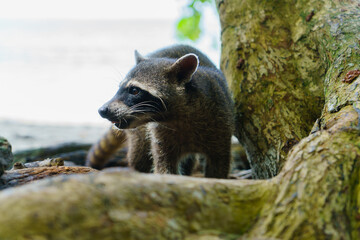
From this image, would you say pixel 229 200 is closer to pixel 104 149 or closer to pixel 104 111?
pixel 104 111

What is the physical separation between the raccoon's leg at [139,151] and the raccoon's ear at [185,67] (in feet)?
4.54

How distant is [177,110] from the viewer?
153 inches

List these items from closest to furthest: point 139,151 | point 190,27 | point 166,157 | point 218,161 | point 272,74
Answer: point 272,74
point 166,157
point 218,161
point 139,151
point 190,27

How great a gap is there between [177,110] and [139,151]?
1.37m

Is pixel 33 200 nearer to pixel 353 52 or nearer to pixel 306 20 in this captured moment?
pixel 353 52

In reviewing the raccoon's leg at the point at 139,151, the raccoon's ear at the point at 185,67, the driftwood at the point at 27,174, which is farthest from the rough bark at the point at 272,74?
the driftwood at the point at 27,174

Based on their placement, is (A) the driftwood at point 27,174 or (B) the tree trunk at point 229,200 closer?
(B) the tree trunk at point 229,200

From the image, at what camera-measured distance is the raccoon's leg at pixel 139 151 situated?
4.94 meters

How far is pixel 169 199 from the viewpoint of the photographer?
1.72 metres

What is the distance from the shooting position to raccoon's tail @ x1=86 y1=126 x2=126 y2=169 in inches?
224

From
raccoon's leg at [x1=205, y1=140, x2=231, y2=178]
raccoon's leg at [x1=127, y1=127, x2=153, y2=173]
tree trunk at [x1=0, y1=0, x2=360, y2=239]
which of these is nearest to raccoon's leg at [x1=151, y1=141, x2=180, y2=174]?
raccoon's leg at [x1=205, y1=140, x2=231, y2=178]

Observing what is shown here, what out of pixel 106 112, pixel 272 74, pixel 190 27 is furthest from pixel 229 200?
pixel 190 27

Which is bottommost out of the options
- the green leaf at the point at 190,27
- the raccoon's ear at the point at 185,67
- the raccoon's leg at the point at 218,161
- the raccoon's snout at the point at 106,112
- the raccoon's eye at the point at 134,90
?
the raccoon's leg at the point at 218,161

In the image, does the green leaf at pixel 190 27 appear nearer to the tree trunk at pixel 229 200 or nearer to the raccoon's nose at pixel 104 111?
the tree trunk at pixel 229 200
